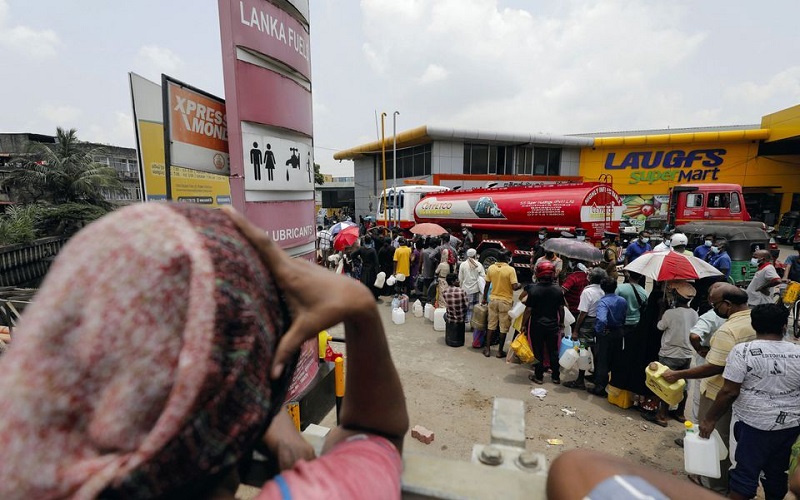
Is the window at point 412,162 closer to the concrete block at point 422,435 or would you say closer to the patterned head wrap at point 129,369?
the concrete block at point 422,435

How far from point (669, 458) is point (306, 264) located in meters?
4.50

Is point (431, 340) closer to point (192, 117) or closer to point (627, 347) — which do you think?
point (627, 347)

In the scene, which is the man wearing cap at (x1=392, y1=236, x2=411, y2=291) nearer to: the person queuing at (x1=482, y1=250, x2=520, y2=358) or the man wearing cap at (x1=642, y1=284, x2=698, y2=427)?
the person queuing at (x1=482, y1=250, x2=520, y2=358)

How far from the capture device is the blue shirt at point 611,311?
4.34 metres

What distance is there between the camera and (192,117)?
288 cm

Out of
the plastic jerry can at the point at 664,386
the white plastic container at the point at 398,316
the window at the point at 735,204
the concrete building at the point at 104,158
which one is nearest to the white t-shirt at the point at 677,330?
the plastic jerry can at the point at 664,386

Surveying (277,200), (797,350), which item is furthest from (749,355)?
(277,200)

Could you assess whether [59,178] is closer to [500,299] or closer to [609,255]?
[500,299]

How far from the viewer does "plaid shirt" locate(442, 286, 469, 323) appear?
19.8 feet

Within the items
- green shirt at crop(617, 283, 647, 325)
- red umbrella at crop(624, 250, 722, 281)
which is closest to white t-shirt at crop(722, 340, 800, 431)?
red umbrella at crop(624, 250, 722, 281)

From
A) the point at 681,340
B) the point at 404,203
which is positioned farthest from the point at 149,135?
the point at 404,203

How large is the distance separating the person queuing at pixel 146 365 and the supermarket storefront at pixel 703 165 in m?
23.3

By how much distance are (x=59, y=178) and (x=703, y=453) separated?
25.7 metres

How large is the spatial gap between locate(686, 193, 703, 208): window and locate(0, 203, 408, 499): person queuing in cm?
1553
